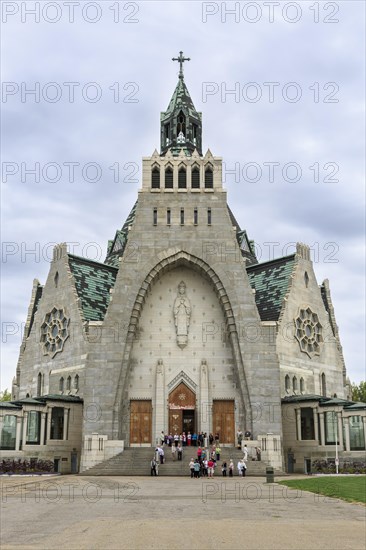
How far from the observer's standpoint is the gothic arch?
47.3 metres

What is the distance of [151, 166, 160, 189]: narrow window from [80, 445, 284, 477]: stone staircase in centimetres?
2232

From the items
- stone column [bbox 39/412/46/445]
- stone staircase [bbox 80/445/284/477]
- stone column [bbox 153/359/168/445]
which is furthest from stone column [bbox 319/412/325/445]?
stone column [bbox 39/412/46/445]

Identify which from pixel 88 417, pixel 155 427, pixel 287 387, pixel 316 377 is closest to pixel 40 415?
pixel 88 417

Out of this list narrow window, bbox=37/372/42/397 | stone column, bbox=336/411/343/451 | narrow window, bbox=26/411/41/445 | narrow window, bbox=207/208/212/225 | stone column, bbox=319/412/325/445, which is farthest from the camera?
narrow window, bbox=37/372/42/397

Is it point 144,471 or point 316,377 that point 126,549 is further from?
point 316,377

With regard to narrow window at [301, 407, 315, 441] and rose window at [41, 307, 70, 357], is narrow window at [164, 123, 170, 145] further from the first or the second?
narrow window at [301, 407, 315, 441]

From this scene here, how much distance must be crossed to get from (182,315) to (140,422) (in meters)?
9.50

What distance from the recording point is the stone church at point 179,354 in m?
46.8

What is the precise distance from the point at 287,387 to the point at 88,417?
1747 centimetres

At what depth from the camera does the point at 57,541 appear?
13227mm

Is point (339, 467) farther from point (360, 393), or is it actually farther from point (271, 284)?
point (360, 393)

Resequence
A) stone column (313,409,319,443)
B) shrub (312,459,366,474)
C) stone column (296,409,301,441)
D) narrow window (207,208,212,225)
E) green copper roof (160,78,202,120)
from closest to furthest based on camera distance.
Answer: shrub (312,459,366,474) → stone column (313,409,319,443) → stone column (296,409,301,441) → narrow window (207,208,212,225) → green copper roof (160,78,202,120)

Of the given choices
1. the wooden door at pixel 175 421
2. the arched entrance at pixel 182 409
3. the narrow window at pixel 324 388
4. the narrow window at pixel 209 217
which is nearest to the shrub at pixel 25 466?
the wooden door at pixel 175 421

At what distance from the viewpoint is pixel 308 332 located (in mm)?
56875
